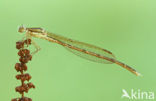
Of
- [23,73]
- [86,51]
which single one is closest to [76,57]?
[86,51]

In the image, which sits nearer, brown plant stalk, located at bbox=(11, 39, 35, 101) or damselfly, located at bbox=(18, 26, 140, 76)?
brown plant stalk, located at bbox=(11, 39, 35, 101)

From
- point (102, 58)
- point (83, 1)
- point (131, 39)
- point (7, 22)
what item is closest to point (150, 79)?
point (131, 39)

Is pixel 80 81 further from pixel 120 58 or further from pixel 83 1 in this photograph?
pixel 83 1

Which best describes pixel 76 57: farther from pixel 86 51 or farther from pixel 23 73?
pixel 23 73

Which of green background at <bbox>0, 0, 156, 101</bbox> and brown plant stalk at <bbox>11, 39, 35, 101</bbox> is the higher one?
green background at <bbox>0, 0, 156, 101</bbox>

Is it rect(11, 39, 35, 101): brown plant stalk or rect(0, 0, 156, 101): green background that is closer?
rect(11, 39, 35, 101): brown plant stalk

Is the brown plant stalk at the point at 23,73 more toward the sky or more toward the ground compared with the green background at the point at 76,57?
more toward the ground

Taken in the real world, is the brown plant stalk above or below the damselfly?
below

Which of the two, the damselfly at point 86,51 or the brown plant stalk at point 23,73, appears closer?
the brown plant stalk at point 23,73
